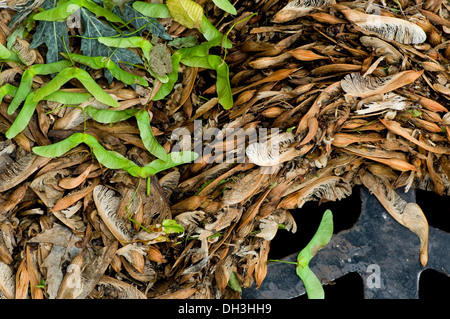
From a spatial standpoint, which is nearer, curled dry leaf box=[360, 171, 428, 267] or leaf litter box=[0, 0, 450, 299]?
leaf litter box=[0, 0, 450, 299]

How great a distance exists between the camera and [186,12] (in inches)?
29.4

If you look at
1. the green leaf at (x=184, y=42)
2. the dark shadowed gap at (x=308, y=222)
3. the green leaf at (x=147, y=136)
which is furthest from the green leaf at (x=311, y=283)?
the green leaf at (x=184, y=42)

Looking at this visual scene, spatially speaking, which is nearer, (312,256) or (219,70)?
(219,70)

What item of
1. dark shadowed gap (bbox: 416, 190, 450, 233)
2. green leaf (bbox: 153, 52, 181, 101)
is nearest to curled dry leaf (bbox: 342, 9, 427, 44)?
green leaf (bbox: 153, 52, 181, 101)

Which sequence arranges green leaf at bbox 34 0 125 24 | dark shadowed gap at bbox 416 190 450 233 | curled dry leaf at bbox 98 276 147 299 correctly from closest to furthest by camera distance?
green leaf at bbox 34 0 125 24
curled dry leaf at bbox 98 276 147 299
dark shadowed gap at bbox 416 190 450 233

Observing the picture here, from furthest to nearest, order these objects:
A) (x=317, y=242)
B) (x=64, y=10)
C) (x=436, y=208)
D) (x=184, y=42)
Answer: (x=436, y=208)
(x=317, y=242)
(x=184, y=42)
(x=64, y=10)

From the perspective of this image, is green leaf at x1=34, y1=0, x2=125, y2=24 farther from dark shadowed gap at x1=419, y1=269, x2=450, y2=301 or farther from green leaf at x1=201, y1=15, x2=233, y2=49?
dark shadowed gap at x1=419, y1=269, x2=450, y2=301

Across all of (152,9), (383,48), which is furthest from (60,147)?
(383,48)

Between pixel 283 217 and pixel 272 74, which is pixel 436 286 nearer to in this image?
pixel 283 217

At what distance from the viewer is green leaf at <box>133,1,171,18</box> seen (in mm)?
756

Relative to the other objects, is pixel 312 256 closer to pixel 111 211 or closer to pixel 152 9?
pixel 111 211

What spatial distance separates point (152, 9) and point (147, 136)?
0.22 m

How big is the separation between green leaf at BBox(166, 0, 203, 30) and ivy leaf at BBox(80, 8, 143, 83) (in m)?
0.10

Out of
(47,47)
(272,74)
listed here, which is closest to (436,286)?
(272,74)
